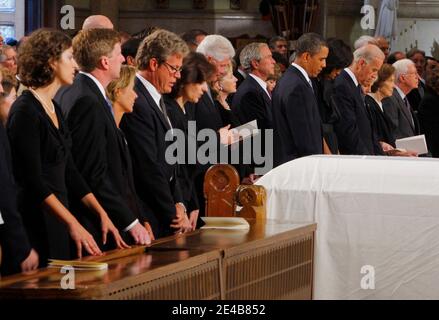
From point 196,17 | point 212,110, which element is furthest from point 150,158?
point 196,17

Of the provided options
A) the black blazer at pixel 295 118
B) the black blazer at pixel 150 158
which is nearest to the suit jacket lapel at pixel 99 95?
the black blazer at pixel 150 158

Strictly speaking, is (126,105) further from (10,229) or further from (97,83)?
(10,229)

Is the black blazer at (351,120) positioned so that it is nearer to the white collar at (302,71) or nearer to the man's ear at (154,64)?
the white collar at (302,71)

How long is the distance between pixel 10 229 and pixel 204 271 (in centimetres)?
78

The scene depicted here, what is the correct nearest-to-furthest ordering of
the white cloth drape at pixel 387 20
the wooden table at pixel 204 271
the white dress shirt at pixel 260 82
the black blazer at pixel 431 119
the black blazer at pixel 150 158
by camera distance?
the wooden table at pixel 204 271 < the black blazer at pixel 150 158 < the white dress shirt at pixel 260 82 < the black blazer at pixel 431 119 < the white cloth drape at pixel 387 20

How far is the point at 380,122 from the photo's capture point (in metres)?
9.35

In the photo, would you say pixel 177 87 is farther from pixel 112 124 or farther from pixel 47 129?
pixel 47 129

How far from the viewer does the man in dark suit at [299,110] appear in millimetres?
7668

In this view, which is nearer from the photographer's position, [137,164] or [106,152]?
[106,152]

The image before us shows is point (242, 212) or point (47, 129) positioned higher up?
point (47, 129)

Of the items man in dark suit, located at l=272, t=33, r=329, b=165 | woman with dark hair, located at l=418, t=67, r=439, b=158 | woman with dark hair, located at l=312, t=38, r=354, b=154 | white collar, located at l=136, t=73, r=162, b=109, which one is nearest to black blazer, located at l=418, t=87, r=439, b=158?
woman with dark hair, located at l=418, t=67, r=439, b=158

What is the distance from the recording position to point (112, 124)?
16.7 feet

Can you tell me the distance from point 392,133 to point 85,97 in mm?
4963
